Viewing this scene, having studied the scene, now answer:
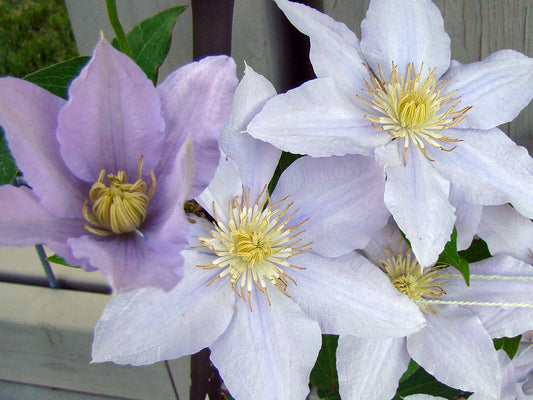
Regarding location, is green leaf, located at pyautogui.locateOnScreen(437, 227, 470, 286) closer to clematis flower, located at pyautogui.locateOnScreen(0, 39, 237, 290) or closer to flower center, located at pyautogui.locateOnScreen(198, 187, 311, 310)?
flower center, located at pyautogui.locateOnScreen(198, 187, 311, 310)

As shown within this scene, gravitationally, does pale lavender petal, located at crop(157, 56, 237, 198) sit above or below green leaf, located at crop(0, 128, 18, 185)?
above

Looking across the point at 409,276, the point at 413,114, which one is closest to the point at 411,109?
the point at 413,114

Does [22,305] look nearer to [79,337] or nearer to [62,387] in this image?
[79,337]

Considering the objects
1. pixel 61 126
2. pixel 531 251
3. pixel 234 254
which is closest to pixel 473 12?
pixel 531 251

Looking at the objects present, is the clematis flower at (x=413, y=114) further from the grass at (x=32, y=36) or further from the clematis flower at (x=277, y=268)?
the grass at (x=32, y=36)

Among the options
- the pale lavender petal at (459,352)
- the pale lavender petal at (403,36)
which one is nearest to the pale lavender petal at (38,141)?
the pale lavender petal at (403,36)

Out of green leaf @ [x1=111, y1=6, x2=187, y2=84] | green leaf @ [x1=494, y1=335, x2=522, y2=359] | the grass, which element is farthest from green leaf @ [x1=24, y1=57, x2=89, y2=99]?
the grass

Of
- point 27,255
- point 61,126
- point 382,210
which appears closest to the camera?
point 61,126

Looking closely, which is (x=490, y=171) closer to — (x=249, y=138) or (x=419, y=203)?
(x=419, y=203)
